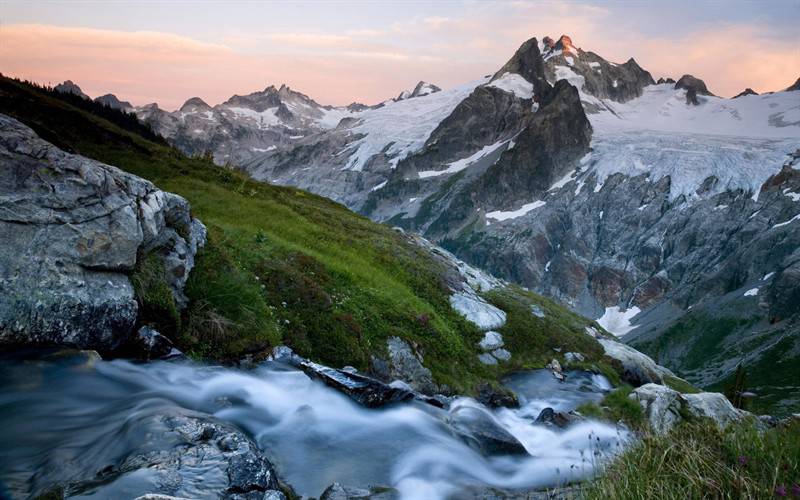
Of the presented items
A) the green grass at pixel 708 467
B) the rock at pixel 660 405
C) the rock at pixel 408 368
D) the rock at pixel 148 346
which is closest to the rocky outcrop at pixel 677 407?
the rock at pixel 660 405

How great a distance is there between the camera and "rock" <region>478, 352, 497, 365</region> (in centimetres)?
2418

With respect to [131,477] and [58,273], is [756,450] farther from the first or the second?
[58,273]

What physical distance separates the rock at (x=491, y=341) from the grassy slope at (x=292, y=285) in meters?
0.53

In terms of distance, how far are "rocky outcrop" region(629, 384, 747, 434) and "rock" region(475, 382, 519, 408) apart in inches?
183

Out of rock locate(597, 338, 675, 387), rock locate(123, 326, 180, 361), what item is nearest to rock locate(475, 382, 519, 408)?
rock locate(123, 326, 180, 361)

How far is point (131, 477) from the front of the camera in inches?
320

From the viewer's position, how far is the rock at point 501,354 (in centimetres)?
2532

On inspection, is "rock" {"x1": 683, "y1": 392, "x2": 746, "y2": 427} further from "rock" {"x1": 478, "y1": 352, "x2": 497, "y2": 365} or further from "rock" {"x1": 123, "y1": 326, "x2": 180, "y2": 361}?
"rock" {"x1": 123, "y1": 326, "x2": 180, "y2": 361}

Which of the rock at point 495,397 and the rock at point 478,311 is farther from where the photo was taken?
the rock at point 478,311

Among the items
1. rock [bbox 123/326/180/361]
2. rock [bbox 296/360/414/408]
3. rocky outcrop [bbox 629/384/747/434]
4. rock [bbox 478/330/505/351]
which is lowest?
rock [bbox 478/330/505/351]

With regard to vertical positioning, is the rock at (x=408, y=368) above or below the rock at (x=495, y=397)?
above

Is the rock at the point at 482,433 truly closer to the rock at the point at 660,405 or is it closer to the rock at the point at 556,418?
the rock at the point at 556,418

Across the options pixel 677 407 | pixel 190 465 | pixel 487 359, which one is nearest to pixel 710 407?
pixel 677 407

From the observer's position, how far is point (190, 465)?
859cm
